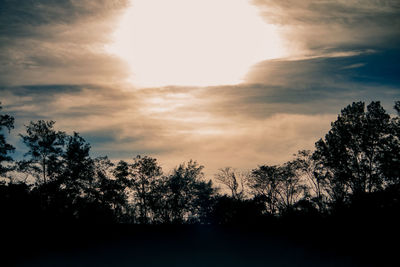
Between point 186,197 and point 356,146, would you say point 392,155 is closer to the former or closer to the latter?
point 356,146

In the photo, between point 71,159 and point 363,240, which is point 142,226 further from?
point 71,159

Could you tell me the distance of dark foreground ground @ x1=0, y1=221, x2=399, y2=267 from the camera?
12.2m

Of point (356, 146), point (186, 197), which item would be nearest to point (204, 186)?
point (186, 197)

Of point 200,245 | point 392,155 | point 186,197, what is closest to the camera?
point 200,245

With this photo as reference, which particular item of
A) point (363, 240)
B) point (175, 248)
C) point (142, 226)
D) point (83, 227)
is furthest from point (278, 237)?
point (83, 227)

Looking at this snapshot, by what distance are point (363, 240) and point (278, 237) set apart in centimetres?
484

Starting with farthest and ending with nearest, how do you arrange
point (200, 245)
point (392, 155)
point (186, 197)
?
point (186, 197), point (392, 155), point (200, 245)

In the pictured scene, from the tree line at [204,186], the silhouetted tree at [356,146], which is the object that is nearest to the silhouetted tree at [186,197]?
the tree line at [204,186]

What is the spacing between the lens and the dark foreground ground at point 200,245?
1218 cm

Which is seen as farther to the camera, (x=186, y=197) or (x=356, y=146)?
(x=186, y=197)

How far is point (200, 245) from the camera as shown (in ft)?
45.0

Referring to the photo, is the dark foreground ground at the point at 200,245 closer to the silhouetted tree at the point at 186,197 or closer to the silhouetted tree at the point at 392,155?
the silhouetted tree at the point at 392,155

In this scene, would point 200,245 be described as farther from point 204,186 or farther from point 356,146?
point 204,186

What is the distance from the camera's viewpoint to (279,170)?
4400cm
